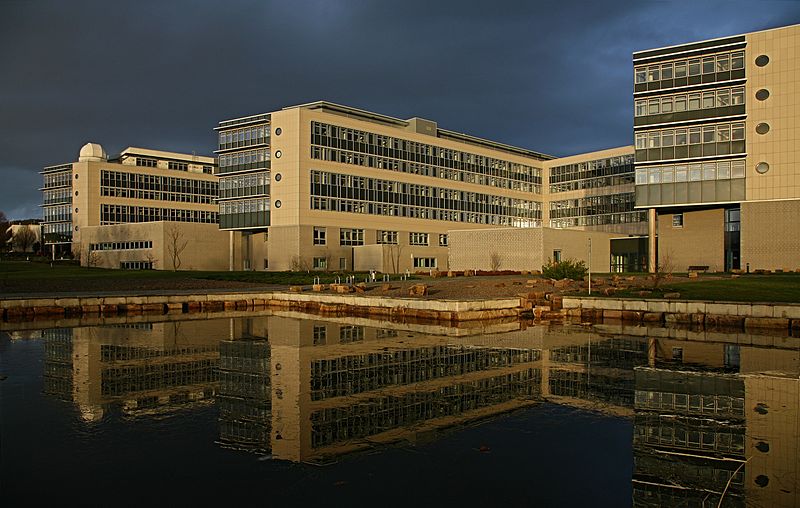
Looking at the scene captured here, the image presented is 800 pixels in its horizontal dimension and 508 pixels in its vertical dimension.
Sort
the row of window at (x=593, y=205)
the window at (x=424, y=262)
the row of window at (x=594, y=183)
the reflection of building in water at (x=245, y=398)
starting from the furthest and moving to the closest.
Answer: the row of window at (x=594, y=183), the row of window at (x=593, y=205), the window at (x=424, y=262), the reflection of building in water at (x=245, y=398)

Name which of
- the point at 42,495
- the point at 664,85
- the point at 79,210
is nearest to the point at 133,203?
the point at 79,210

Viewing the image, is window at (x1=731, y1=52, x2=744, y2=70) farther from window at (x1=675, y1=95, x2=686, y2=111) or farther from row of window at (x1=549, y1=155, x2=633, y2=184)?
row of window at (x1=549, y1=155, x2=633, y2=184)

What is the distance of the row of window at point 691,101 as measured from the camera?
53812 mm

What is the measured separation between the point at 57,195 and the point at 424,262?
239 feet

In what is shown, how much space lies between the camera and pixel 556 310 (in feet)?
107

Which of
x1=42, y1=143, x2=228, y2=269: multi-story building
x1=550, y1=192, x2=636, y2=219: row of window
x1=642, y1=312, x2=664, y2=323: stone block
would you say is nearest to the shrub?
x1=642, y1=312, x2=664, y2=323: stone block

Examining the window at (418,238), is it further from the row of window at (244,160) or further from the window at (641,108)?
the window at (641,108)

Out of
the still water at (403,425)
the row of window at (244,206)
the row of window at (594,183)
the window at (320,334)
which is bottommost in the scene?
the still water at (403,425)

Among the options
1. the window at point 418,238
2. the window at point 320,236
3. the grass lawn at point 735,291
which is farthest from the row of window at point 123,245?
the grass lawn at point 735,291

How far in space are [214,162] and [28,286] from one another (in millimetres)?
79149

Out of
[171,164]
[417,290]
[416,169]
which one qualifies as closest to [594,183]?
[416,169]

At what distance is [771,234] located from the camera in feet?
171

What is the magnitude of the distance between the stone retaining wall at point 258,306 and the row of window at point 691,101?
110 ft

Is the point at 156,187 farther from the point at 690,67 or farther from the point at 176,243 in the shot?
the point at 690,67
